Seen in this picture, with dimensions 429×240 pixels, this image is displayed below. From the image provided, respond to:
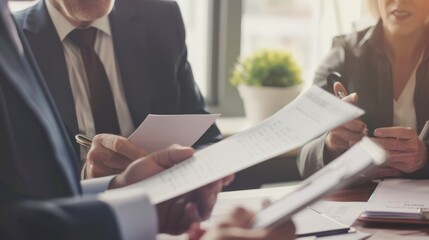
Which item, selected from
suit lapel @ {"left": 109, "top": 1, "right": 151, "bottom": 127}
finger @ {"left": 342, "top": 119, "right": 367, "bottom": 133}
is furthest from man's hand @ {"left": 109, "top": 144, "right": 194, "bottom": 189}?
suit lapel @ {"left": 109, "top": 1, "right": 151, "bottom": 127}

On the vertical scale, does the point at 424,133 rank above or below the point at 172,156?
below

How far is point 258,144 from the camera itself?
3.40 feet

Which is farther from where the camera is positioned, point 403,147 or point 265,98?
point 265,98

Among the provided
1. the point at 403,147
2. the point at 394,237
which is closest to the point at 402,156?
the point at 403,147

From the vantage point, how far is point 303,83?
268 centimetres

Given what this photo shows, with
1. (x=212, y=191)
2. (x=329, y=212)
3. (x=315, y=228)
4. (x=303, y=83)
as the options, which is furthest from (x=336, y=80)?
(x=303, y=83)

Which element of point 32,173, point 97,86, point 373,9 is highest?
point 373,9

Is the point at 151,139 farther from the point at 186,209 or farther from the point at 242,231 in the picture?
the point at 242,231

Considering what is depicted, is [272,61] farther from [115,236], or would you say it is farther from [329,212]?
[115,236]

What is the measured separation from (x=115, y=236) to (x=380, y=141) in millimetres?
902

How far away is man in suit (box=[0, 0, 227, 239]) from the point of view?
2.49 feet

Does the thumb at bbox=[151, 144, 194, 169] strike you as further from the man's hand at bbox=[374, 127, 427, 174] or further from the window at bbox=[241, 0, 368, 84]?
the window at bbox=[241, 0, 368, 84]

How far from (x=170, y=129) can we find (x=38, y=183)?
476 mm

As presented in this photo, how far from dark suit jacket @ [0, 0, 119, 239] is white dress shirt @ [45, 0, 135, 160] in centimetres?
93
